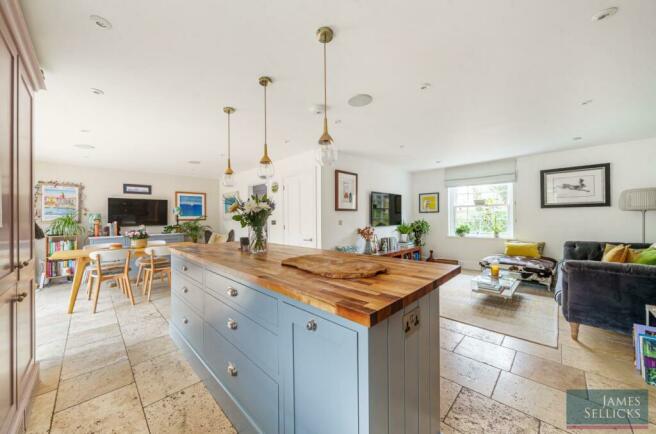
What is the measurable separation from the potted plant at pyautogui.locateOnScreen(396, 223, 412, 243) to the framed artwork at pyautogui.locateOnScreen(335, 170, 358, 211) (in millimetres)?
1508

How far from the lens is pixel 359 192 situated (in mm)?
4863

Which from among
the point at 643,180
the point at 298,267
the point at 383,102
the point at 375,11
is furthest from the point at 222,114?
the point at 643,180

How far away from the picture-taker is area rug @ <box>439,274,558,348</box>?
2.51 meters

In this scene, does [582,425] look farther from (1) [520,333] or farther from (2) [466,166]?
(2) [466,166]

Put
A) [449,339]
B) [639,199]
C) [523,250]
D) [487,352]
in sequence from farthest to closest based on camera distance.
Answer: [523,250]
[639,199]
[449,339]
[487,352]

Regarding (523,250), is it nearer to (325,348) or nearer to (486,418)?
(486,418)

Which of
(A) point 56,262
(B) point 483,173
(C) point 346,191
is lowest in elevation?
(A) point 56,262

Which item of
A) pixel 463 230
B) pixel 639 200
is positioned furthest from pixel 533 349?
pixel 463 230

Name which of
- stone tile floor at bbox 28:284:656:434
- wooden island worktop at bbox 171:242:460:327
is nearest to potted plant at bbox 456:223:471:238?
stone tile floor at bbox 28:284:656:434

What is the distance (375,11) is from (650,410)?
9.62ft

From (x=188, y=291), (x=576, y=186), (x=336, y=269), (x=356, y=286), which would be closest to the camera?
(x=356, y=286)

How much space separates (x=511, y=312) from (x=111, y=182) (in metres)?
7.84

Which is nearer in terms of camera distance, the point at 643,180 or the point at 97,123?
the point at 97,123

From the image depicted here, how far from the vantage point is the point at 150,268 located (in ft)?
12.3
